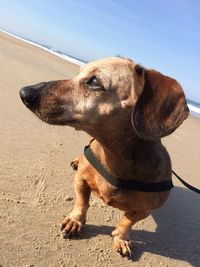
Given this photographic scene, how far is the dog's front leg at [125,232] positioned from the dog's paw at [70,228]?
0.32 metres

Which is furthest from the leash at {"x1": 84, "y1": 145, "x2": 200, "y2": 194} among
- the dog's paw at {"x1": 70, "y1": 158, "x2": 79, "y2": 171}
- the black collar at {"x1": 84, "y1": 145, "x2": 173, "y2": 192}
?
the dog's paw at {"x1": 70, "y1": 158, "x2": 79, "y2": 171}

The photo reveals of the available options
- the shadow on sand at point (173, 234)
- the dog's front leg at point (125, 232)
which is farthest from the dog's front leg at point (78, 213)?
the dog's front leg at point (125, 232)

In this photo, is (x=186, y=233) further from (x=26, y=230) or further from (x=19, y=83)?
(x=19, y=83)

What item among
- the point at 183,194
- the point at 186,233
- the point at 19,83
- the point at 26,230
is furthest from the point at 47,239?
the point at 19,83

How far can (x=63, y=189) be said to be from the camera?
14.2 feet

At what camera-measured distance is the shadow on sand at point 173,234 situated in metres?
3.79

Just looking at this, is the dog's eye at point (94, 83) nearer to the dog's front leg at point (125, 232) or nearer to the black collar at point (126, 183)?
the black collar at point (126, 183)

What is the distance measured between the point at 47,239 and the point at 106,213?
0.88 metres

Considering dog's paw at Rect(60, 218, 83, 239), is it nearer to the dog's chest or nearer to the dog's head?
the dog's chest

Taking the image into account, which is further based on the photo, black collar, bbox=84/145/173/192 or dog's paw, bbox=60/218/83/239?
dog's paw, bbox=60/218/83/239

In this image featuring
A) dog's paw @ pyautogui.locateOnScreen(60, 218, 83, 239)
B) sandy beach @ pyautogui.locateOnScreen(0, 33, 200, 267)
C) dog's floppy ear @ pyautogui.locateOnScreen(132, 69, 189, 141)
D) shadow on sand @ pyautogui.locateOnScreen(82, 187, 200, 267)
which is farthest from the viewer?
shadow on sand @ pyautogui.locateOnScreen(82, 187, 200, 267)

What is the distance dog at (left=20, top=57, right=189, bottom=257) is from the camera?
2967 millimetres

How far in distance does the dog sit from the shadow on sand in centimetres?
22

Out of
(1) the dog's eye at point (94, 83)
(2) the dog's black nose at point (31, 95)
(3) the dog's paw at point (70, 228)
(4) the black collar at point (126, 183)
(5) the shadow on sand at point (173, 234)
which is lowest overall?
(5) the shadow on sand at point (173, 234)
